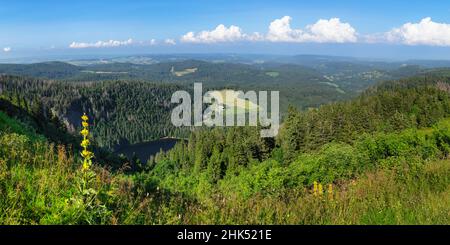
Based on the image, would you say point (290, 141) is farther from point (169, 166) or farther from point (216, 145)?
point (169, 166)

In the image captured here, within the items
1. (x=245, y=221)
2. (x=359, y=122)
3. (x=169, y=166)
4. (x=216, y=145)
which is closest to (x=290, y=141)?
(x=359, y=122)

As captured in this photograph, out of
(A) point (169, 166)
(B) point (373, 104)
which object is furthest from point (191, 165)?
(B) point (373, 104)

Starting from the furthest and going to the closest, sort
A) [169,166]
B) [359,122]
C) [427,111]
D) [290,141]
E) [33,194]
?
[169,166]
[427,111]
[359,122]
[290,141]
[33,194]
